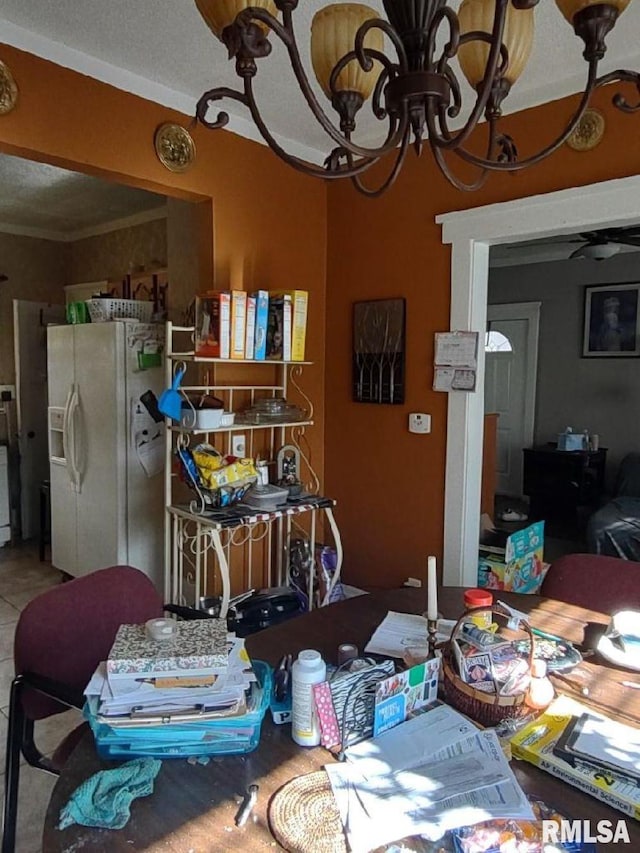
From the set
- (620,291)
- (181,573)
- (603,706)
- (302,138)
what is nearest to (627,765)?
(603,706)

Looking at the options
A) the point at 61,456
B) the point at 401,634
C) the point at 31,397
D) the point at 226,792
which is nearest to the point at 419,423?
the point at 401,634

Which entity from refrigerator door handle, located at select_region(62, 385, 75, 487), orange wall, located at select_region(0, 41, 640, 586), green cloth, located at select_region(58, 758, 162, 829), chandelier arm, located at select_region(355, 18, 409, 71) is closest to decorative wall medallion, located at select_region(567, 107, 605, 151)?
orange wall, located at select_region(0, 41, 640, 586)

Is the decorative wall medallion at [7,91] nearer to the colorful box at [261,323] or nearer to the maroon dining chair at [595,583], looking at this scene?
the colorful box at [261,323]

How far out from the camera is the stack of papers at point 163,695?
→ 1.10 m

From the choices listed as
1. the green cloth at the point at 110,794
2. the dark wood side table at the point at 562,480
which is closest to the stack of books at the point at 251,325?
the green cloth at the point at 110,794

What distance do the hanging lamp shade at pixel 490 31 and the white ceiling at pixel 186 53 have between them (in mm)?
919

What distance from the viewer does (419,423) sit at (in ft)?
9.70

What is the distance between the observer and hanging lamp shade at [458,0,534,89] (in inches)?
45.8

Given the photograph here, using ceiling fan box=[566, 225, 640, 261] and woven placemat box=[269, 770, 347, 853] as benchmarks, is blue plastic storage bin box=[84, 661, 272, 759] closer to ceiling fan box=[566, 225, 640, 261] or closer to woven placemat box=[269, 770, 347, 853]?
woven placemat box=[269, 770, 347, 853]

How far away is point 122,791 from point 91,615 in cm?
71

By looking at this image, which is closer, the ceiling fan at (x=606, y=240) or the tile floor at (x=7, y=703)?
the tile floor at (x=7, y=703)

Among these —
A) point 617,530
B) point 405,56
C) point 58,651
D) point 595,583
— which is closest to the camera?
point 405,56

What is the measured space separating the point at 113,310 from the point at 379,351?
5.05ft

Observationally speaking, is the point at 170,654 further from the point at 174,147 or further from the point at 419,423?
the point at 174,147
